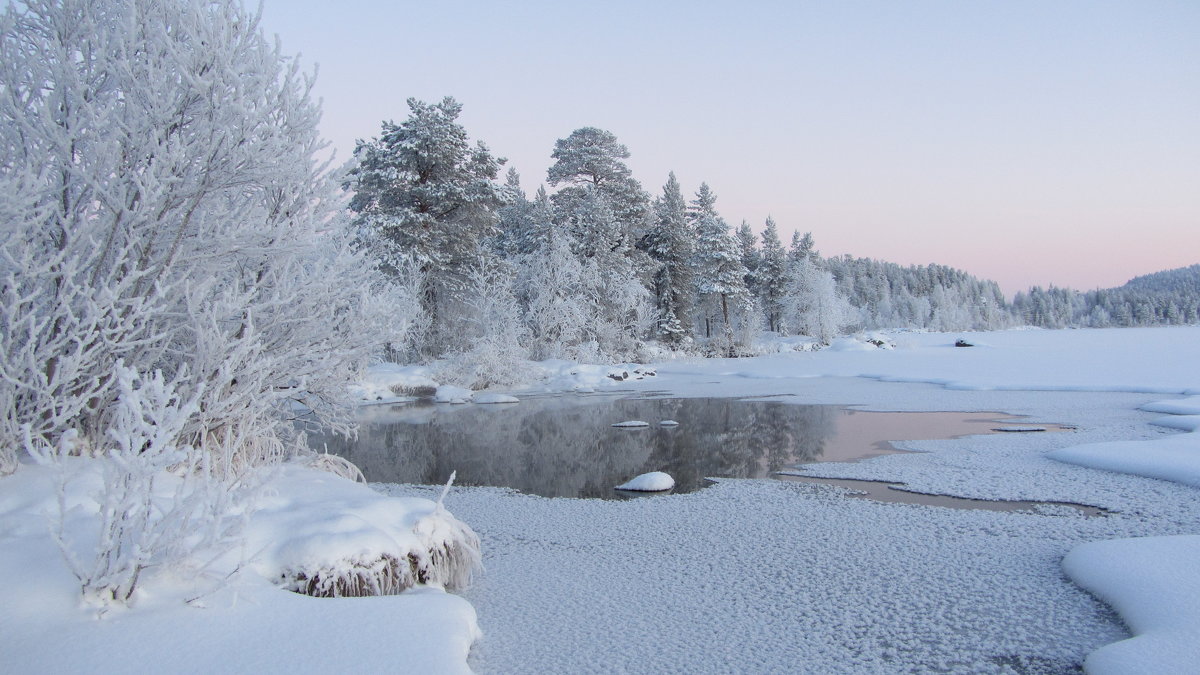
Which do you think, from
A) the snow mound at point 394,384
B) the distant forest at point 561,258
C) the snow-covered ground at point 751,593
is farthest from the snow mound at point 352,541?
the snow mound at point 394,384

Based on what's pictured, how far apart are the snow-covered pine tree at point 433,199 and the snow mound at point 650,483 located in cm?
1938

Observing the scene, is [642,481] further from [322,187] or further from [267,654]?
[267,654]

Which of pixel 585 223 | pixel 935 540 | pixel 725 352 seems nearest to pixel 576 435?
pixel 935 540

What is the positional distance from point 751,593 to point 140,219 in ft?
16.2

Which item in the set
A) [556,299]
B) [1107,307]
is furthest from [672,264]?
[1107,307]

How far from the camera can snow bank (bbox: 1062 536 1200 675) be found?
3.57 metres

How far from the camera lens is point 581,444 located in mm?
12719

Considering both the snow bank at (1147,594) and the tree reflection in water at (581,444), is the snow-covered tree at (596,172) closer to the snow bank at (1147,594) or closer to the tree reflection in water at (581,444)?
the tree reflection in water at (581,444)

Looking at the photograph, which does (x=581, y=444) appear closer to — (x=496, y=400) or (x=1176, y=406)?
(x=496, y=400)

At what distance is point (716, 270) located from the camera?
4347 cm

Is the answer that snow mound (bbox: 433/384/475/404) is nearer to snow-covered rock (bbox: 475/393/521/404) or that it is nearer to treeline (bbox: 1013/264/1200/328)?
snow-covered rock (bbox: 475/393/521/404)

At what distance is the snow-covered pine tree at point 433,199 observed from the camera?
26.9m

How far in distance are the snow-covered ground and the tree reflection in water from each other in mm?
963

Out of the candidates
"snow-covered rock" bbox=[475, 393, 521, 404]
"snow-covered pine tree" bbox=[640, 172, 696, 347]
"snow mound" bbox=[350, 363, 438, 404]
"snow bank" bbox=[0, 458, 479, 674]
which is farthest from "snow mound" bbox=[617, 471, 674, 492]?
"snow-covered pine tree" bbox=[640, 172, 696, 347]
